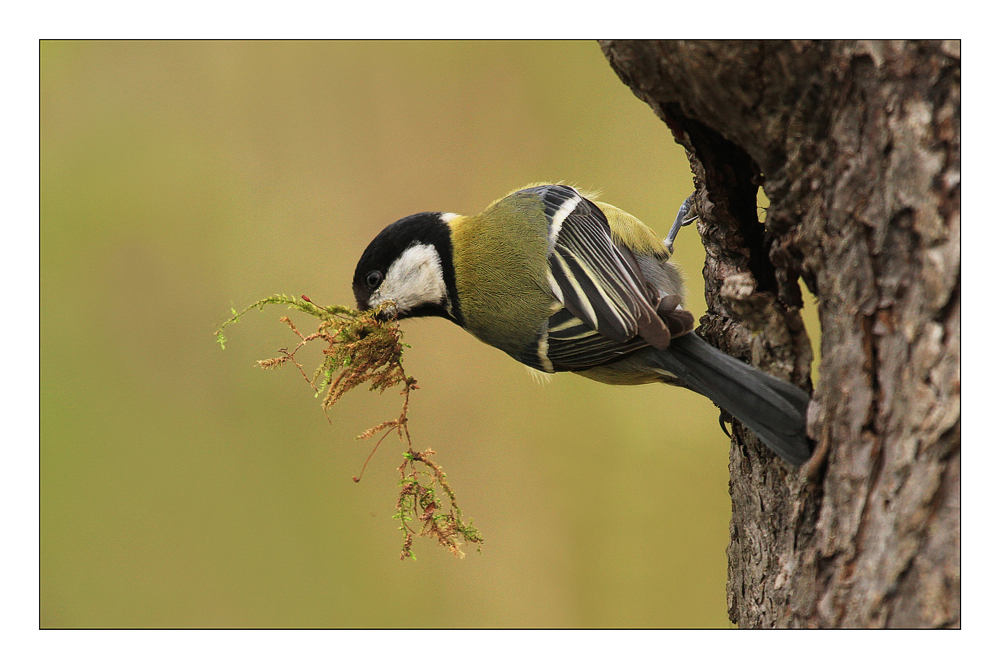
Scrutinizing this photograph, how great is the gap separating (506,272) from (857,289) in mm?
690

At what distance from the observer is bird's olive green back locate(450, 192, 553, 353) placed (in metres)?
1.37

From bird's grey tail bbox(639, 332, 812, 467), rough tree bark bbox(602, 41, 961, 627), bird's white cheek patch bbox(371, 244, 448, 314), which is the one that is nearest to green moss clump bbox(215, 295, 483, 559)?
bird's white cheek patch bbox(371, 244, 448, 314)

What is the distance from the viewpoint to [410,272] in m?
1.53

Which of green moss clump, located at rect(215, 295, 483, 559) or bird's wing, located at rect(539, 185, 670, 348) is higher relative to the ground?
bird's wing, located at rect(539, 185, 670, 348)

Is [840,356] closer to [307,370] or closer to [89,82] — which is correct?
[307,370]

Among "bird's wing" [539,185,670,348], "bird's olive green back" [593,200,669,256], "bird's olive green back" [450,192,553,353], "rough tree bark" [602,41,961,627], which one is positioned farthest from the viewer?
"bird's olive green back" [593,200,669,256]

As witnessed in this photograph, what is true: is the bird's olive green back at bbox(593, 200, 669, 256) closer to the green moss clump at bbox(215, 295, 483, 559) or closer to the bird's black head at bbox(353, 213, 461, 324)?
the bird's black head at bbox(353, 213, 461, 324)

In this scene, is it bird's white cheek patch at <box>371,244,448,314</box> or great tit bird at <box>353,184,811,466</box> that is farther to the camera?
bird's white cheek patch at <box>371,244,448,314</box>

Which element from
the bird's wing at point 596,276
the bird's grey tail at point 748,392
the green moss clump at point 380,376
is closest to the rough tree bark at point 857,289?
the bird's grey tail at point 748,392

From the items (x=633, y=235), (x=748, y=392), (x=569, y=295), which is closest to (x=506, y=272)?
(x=569, y=295)

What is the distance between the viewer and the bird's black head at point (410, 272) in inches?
59.2

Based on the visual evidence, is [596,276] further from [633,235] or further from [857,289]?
[857,289]

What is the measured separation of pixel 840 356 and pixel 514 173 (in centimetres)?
174

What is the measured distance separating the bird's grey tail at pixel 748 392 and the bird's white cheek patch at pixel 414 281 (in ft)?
1.86
